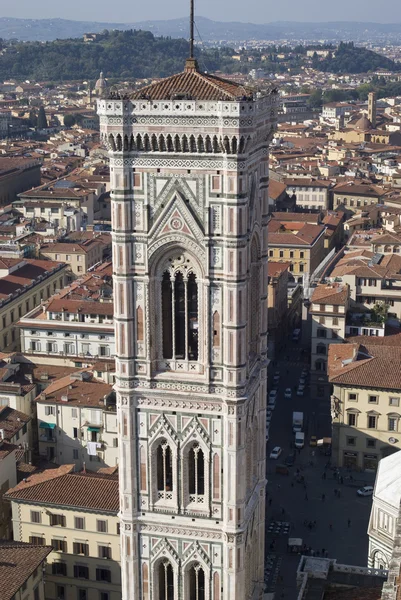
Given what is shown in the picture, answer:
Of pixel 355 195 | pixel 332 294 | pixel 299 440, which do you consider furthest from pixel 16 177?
pixel 299 440

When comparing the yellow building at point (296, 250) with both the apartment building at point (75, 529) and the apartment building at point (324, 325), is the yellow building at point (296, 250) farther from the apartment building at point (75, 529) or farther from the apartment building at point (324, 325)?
the apartment building at point (75, 529)

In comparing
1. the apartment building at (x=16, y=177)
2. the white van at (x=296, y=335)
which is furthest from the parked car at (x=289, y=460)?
the apartment building at (x=16, y=177)

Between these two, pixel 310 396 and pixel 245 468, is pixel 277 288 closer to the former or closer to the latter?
pixel 310 396

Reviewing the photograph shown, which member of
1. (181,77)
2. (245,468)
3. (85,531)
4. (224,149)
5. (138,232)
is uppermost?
(181,77)

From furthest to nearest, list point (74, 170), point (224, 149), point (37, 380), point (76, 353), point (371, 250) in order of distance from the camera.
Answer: point (74, 170), point (371, 250), point (76, 353), point (37, 380), point (224, 149)

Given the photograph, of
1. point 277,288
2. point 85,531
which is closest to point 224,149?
point 85,531

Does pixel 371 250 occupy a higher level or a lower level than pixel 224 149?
lower

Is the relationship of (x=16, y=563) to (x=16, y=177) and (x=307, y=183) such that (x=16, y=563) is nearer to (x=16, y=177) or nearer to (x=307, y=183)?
(x=307, y=183)
